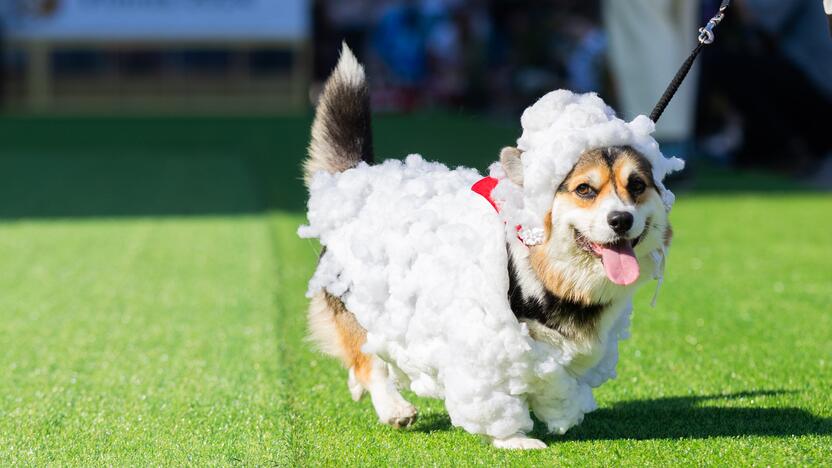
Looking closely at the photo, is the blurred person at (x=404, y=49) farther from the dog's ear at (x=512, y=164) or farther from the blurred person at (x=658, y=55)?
the dog's ear at (x=512, y=164)

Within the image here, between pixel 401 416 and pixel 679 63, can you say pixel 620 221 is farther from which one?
pixel 679 63

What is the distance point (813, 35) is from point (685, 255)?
5609 mm

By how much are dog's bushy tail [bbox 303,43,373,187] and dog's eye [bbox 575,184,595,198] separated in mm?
1026

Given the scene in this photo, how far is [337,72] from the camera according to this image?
3.62m

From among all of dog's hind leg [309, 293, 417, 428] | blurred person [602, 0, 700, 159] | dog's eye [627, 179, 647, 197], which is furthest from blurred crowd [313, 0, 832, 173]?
dog's eye [627, 179, 647, 197]

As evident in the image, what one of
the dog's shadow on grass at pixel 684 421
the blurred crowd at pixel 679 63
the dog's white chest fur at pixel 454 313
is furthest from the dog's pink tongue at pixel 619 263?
the blurred crowd at pixel 679 63

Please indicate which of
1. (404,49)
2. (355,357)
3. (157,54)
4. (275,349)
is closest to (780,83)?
(275,349)

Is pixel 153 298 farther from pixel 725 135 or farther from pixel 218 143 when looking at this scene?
pixel 218 143

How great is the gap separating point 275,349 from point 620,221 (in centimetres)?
204

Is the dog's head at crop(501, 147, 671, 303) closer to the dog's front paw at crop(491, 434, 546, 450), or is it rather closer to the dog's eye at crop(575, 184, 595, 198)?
the dog's eye at crop(575, 184, 595, 198)

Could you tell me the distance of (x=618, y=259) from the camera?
2803 mm

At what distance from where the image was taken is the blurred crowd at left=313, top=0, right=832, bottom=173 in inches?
358

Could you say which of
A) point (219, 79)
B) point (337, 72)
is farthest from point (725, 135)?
point (219, 79)

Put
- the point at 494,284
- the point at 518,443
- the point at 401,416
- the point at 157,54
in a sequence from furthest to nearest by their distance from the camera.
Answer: the point at 157,54 < the point at 401,416 < the point at 518,443 < the point at 494,284
